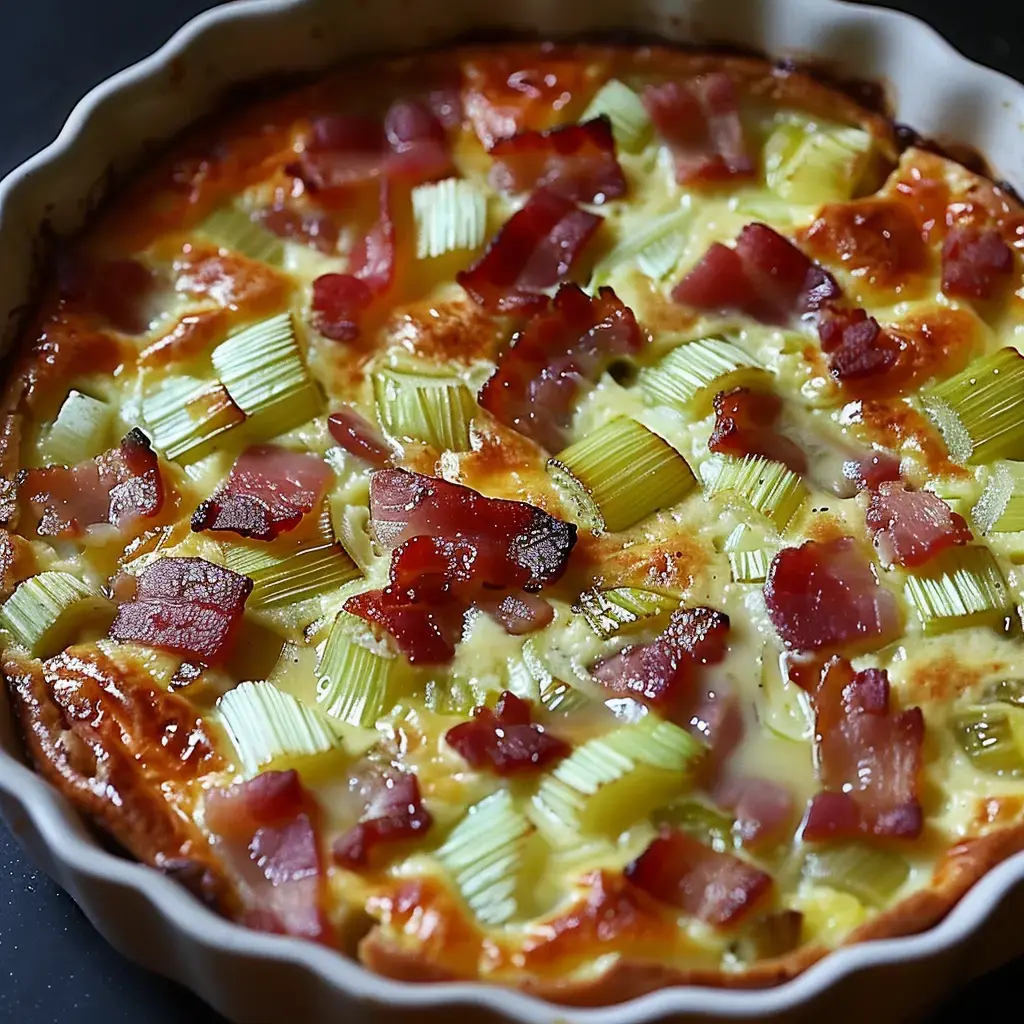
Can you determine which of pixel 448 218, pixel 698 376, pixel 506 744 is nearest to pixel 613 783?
pixel 506 744

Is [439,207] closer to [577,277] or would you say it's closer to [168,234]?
[577,277]

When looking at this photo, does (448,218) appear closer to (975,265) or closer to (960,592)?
(975,265)

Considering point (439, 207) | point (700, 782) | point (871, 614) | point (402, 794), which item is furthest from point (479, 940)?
point (439, 207)

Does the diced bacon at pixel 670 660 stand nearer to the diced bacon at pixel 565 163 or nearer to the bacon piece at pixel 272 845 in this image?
the bacon piece at pixel 272 845

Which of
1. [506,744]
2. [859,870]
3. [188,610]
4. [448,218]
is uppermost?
[448,218]

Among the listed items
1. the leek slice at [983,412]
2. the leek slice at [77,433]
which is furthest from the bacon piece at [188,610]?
the leek slice at [983,412]
